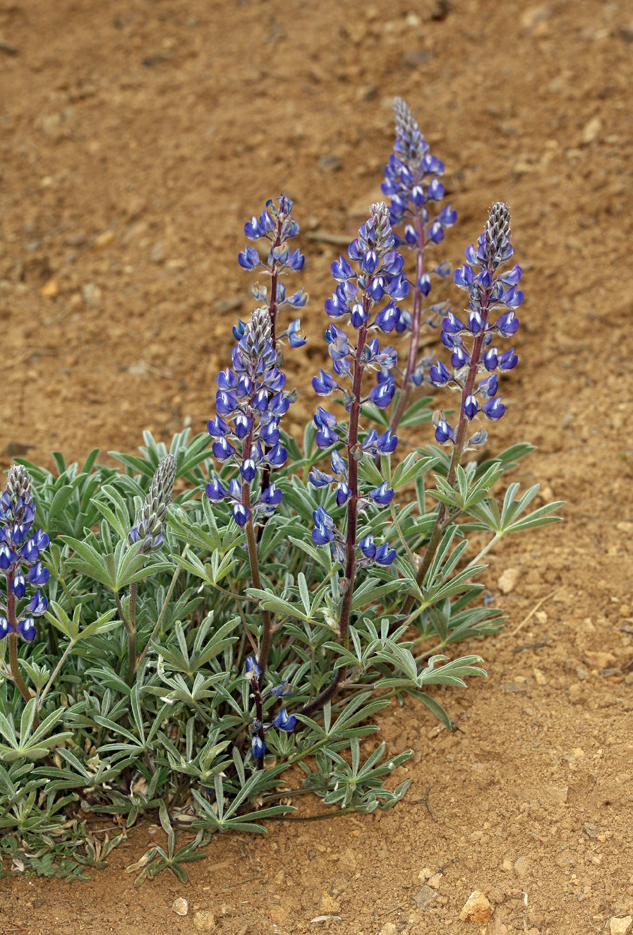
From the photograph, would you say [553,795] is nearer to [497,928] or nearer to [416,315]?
[497,928]

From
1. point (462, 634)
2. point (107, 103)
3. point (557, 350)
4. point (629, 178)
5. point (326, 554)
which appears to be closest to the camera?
point (326, 554)

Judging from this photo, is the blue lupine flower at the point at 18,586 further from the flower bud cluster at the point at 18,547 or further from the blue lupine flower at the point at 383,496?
the blue lupine flower at the point at 383,496

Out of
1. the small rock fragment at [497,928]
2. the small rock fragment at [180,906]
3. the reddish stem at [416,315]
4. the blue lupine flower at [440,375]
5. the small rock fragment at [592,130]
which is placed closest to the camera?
the small rock fragment at [497,928]

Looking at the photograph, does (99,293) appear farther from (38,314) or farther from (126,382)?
(126,382)

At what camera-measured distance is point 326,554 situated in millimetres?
3414

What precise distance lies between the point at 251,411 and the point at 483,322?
2.86 feet

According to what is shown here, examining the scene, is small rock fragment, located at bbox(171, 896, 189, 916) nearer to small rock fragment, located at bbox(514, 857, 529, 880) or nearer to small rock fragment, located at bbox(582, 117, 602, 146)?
small rock fragment, located at bbox(514, 857, 529, 880)

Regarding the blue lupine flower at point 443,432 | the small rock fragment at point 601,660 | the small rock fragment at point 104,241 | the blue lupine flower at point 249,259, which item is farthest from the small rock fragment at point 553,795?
the small rock fragment at point 104,241

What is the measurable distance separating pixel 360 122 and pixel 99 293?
2.30 meters

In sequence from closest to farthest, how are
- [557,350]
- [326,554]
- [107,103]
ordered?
[326,554], [557,350], [107,103]

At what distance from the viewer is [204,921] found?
3277 millimetres

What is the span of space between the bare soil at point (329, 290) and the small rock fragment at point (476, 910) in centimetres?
3

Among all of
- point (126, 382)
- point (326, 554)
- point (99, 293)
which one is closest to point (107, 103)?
point (99, 293)

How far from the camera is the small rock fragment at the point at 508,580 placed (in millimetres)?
4344
